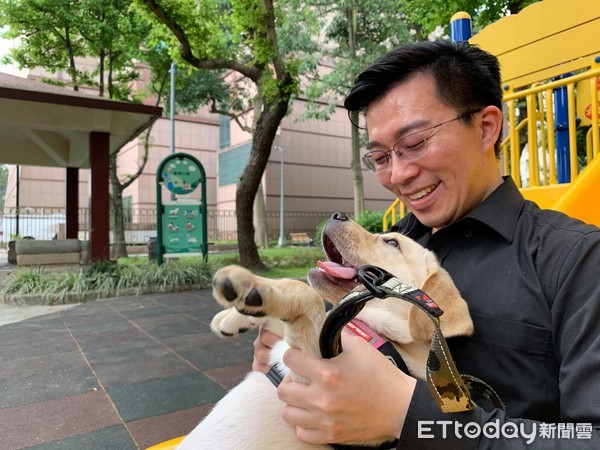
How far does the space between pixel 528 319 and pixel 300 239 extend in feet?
82.8

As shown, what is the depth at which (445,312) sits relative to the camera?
4.29 ft

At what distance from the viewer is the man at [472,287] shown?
97cm

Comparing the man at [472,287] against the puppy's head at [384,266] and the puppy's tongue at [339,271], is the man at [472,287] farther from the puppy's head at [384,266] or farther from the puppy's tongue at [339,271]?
the puppy's tongue at [339,271]

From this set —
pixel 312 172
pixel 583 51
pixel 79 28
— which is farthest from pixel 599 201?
pixel 312 172

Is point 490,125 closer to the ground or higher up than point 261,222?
closer to the ground

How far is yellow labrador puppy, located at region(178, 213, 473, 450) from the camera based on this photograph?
1.26 m

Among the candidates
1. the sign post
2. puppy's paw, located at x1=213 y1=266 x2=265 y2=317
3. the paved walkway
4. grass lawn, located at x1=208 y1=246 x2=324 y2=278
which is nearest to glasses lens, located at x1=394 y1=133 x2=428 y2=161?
puppy's paw, located at x1=213 y1=266 x2=265 y2=317

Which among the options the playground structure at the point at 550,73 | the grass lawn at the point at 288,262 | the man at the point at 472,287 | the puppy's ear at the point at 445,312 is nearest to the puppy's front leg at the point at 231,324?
the man at the point at 472,287

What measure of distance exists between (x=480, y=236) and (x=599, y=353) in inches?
22.8

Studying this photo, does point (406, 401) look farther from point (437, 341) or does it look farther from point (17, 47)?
point (17, 47)

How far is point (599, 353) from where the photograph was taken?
949mm

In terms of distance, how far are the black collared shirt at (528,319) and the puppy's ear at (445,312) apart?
2.3 inches

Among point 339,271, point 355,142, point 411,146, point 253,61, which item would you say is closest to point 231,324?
point 339,271

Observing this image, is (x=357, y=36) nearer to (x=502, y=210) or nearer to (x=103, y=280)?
(x=103, y=280)
